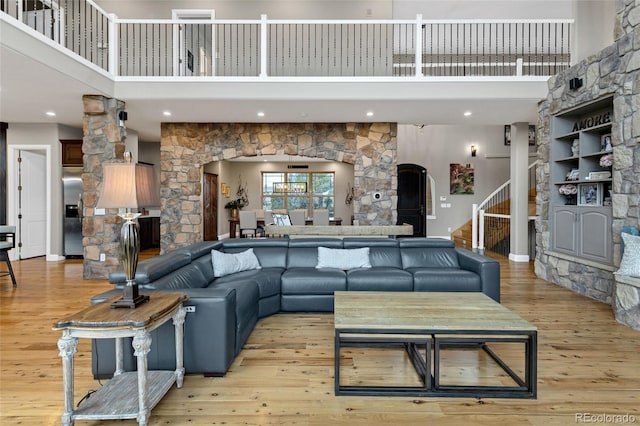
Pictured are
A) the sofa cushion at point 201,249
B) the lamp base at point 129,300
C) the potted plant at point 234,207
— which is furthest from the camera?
the potted plant at point 234,207

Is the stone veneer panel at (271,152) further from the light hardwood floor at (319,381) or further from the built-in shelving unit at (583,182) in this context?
the light hardwood floor at (319,381)

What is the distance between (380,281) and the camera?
3803 millimetres

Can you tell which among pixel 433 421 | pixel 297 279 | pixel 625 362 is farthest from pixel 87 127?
pixel 625 362

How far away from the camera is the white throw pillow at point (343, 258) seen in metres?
4.22

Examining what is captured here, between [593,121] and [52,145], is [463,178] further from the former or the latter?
[52,145]

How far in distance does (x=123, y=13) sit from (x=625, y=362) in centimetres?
958

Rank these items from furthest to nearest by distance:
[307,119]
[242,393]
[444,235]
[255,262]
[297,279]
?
[444,235] < [307,119] < [255,262] < [297,279] < [242,393]

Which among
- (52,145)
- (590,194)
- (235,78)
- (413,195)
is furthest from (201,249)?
(413,195)

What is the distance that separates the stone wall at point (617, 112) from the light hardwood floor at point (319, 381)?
97cm

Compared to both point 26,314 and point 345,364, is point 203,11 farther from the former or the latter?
point 345,364

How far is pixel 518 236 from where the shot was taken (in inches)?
287

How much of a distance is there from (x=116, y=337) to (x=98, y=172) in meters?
4.61

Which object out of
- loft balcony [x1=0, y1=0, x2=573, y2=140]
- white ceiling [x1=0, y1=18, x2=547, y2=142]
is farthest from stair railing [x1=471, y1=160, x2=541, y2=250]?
white ceiling [x1=0, y1=18, x2=547, y2=142]

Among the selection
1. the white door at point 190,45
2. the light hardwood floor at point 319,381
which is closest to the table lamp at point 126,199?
the light hardwood floor at point 319,381
